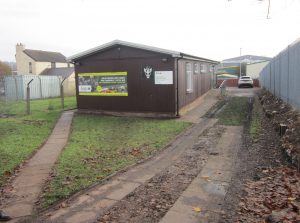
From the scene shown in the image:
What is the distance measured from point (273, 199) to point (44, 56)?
163ft

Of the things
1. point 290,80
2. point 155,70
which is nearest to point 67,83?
A: point 155,70

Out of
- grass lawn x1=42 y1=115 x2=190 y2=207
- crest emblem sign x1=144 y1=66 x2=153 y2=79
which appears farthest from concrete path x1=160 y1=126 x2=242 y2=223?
crest emblem sign x1=144 y1=66 x2=153 y2=79

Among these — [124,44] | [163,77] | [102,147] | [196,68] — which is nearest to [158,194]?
[102,147]

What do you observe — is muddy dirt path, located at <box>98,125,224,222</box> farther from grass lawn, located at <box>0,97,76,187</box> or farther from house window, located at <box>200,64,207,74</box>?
house window, located at <box>200,64,207,74</box>

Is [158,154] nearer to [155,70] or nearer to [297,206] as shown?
[297,206]

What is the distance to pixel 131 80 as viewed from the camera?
51.0 feet

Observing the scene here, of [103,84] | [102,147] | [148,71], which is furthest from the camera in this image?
[103,84]

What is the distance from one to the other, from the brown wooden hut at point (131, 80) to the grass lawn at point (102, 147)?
103cm

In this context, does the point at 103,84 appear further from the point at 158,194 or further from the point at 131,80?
the point at 158,194

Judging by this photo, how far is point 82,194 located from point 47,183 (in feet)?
3.60

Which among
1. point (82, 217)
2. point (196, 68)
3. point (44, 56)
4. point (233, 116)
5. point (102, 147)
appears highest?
point (44, 56)

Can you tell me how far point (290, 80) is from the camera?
1188 cm

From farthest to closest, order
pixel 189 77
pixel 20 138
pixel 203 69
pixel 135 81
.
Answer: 1. pixel 203 69
2. pixel 189 77
3. pixel 135 81
4. pixel 20 138

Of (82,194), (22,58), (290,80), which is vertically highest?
(22,58)
